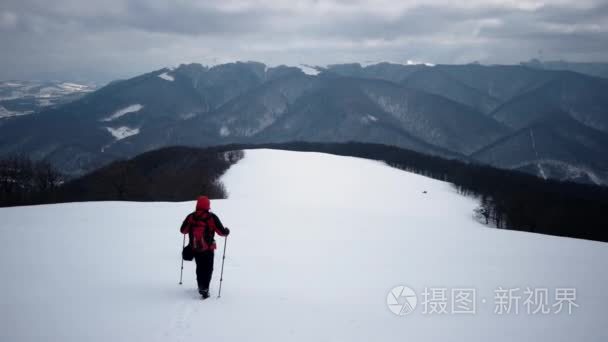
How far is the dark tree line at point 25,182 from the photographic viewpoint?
161 feet

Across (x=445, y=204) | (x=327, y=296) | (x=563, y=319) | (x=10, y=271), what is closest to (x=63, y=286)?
(x=10, y=271)

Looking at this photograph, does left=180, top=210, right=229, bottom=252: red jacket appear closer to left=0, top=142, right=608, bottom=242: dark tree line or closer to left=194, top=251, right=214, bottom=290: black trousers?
left=194, top=251, right=214, bottom=290: black trousers

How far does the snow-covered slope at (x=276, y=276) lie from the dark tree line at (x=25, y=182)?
121 feet

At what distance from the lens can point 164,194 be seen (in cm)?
5922

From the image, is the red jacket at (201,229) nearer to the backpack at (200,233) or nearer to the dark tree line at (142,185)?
the backpack at (200,233)

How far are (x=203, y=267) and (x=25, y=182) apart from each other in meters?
59.4

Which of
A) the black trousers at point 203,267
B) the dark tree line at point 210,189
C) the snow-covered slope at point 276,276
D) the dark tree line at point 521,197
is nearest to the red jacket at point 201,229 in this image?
the black trousers at point 203,267

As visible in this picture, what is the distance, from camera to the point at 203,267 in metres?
9.18

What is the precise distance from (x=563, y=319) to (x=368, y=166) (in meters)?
106

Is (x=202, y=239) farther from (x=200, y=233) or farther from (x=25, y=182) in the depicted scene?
(x=25, y=182)

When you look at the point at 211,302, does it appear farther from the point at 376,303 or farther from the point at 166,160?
the point at 166,160

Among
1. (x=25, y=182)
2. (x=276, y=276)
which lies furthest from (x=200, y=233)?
(x=25, y=182)

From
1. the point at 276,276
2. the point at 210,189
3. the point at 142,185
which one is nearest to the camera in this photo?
the point at 276,276

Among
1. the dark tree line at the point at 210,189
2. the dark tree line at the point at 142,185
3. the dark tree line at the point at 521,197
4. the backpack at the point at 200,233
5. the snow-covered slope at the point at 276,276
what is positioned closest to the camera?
the snow-covered slope at the point at 276,276
